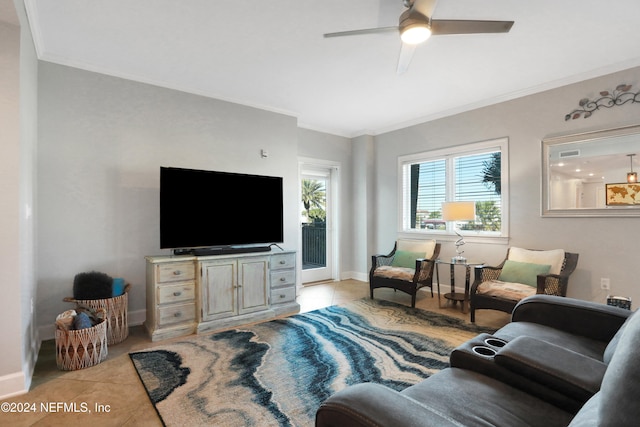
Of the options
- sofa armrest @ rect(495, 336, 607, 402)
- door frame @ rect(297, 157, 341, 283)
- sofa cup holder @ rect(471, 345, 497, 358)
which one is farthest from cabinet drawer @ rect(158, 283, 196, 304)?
door frame @ rect(297, 157, 341, 283)

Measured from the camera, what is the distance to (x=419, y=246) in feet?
15.3

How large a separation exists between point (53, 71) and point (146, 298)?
238cm

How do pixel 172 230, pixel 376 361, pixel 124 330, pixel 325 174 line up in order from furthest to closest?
pixel 325 174 → pixel 172 230 → pixel 124 330 → pixel 376 361

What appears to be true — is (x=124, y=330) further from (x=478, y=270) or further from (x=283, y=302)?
(x=478, y=270)

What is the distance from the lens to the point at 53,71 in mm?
3055

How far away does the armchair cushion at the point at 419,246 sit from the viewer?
14.8 feet

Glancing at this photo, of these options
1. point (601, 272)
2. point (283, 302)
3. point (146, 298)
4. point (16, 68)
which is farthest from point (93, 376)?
point (601, 272)

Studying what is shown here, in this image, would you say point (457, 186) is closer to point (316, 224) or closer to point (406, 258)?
point (406, 258)

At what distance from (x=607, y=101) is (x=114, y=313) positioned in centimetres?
530

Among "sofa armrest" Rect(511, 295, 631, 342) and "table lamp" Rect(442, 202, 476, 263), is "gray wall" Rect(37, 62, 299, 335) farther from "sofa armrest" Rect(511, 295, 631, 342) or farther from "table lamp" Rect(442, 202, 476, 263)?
"sofa armrest" Rect(511, 295, 631, 342)

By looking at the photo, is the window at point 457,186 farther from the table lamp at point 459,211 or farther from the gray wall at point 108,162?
the gray wall at point 108,162

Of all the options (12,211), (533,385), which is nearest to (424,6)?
(533,385)

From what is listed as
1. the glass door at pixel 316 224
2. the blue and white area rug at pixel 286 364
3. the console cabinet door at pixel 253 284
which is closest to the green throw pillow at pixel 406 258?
the blue and white area rug at pixel 286 364

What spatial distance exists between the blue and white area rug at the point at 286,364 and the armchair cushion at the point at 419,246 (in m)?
1.02
